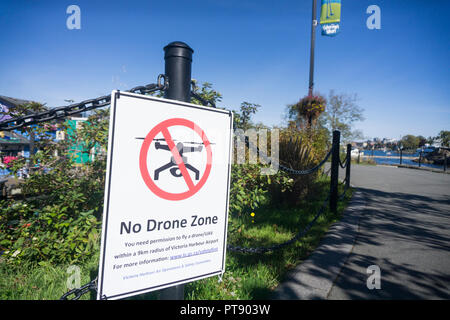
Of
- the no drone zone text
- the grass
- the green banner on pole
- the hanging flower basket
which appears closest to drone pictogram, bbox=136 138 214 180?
the no drone zone text

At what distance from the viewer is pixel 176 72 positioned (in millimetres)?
1169

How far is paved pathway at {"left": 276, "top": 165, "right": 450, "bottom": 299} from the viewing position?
6.98 ft

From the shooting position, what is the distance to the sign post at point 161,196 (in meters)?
0.98

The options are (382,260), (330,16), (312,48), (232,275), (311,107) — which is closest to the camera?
(232,275)

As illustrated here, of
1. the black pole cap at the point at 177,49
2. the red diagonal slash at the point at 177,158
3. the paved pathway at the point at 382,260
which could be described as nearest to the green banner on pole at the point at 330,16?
the paved pathway at the point at 382,260

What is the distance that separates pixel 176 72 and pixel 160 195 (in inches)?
24.8

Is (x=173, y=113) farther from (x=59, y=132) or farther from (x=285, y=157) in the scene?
(x=285, y=157)

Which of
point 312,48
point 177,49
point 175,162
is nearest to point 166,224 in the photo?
point 175,162

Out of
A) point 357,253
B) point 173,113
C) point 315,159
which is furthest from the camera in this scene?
point 315,159

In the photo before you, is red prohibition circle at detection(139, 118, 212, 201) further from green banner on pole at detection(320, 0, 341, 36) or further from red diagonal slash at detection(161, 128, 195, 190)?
green banner on pole at detection(320, 0, 341, 36)

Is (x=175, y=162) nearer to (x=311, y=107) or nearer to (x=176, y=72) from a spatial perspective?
(x=176, y=72)

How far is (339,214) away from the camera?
180 inches
